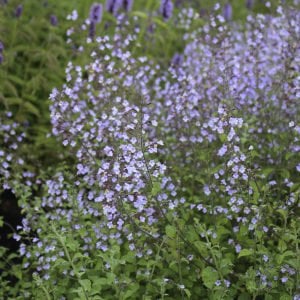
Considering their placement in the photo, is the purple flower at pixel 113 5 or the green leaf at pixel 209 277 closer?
the green leaf at pixel 209 277

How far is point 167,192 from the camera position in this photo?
11.9ft

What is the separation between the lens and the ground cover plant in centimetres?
297

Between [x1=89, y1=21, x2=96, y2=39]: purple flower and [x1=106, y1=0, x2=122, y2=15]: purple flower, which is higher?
[x1=106, y1=0, x2=122, y2=15]: purple flower

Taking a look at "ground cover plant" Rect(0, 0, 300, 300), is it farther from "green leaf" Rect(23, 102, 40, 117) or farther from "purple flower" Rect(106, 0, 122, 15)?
"purple flower" Rect(106, 0, 122, 15)

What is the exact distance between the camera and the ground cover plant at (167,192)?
297 cm

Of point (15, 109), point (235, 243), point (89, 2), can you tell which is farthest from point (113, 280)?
point (89, 2)

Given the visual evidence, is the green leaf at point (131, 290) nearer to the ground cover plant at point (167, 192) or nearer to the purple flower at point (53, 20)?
the ground cover plant at point (167, 192)

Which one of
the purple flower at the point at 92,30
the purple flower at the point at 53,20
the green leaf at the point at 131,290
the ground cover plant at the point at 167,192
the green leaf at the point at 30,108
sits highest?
the purple flower at the point at 53,20

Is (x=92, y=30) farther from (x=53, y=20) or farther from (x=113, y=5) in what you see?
(x=113, y=5)

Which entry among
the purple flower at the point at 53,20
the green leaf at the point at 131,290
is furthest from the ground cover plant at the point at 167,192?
the purple flower at the point at 53,20

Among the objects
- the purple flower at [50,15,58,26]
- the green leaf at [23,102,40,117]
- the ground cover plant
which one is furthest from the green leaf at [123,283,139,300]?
the purple flower at [50,15,58,26]

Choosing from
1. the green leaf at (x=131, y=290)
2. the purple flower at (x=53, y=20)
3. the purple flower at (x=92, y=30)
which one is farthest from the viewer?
→ the purple flower at (x=53, y=20)

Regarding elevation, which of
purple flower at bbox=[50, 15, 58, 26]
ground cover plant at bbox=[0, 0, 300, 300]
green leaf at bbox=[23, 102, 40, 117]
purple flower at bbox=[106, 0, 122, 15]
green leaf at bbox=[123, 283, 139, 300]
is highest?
purple flower at bbox=[106, 0, 122, 15]

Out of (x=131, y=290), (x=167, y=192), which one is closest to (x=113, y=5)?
(x=167, y=192)
